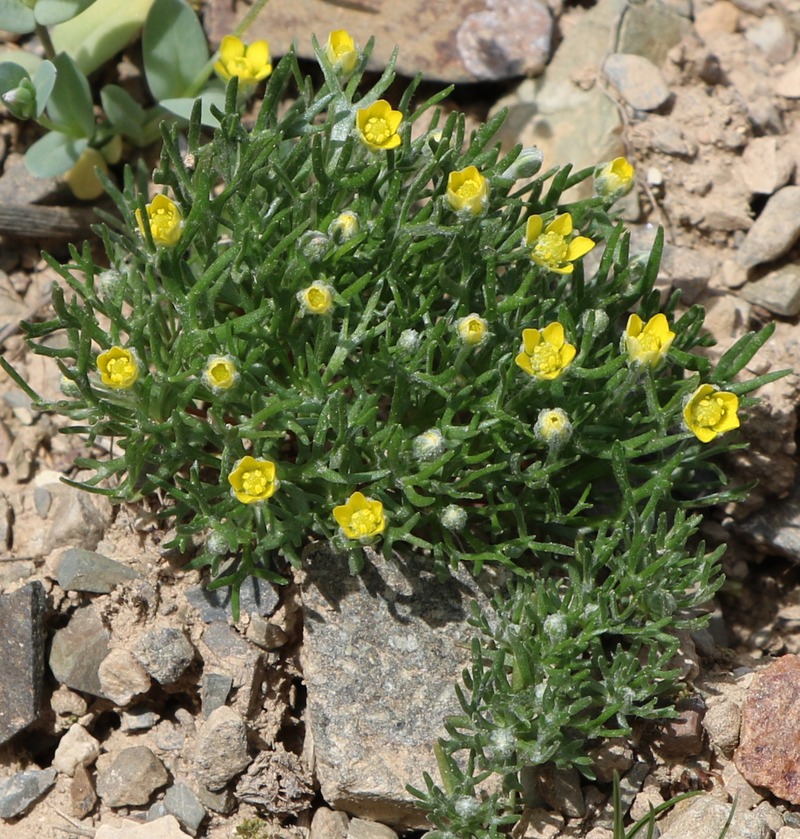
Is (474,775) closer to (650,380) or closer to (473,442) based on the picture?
(473,442)

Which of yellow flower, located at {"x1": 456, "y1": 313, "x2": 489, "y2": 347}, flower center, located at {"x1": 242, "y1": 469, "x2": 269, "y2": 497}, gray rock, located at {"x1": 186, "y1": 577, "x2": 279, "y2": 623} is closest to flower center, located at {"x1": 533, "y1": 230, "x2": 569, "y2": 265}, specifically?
yellow flower, located at {"x1": 456, "y1": 313, "x2": 489, "y2": 347}

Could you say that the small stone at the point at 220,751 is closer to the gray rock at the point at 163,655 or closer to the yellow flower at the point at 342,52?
the gray rock at the point at 163,655

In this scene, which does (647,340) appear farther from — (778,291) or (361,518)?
(778,291)

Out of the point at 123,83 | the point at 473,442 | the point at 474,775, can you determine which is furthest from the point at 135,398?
the point at 123,83

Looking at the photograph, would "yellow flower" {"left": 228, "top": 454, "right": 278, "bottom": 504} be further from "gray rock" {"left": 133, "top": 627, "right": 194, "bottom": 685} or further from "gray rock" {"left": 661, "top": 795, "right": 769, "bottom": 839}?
"gray rock" {"left": 661, "top": 795, "right": 769, "bottom": 839}

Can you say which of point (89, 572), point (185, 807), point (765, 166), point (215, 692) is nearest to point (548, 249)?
point (765, 166)

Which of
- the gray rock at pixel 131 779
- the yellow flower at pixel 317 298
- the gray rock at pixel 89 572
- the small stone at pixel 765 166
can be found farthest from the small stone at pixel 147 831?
the small stone at pixel 765 166
